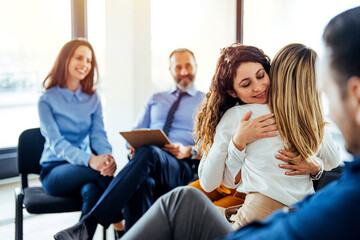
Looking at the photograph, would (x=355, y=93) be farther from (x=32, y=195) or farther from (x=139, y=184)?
(x=32, y=195)

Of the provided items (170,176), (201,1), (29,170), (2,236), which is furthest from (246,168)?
(201,1)

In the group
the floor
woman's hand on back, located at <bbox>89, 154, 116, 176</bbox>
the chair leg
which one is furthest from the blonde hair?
the floor

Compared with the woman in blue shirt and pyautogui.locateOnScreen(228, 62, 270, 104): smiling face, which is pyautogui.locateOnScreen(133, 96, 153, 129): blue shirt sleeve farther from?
pyautogui.locateOnScreen(228, 62, 270, 104): smiling face

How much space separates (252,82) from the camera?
1.63 m

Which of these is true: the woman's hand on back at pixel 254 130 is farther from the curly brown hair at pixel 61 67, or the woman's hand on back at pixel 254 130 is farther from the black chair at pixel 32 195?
the curly brown hair at pixel 61 67

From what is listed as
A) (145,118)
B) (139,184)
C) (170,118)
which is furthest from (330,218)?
(145,118)

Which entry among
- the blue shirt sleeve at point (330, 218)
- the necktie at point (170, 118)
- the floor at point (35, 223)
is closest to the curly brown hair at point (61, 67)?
the necktie at point (170, 118)

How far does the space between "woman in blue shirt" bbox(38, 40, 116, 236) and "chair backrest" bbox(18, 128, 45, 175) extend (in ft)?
0.13

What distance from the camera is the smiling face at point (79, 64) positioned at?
2803 millimetres

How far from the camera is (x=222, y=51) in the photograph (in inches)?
69.1

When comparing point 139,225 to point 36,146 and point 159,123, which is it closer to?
point 36,146

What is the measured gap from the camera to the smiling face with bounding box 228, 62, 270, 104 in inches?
64.0

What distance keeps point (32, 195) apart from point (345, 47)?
2.03 meters

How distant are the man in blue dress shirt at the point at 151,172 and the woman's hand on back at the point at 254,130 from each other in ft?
3.13
